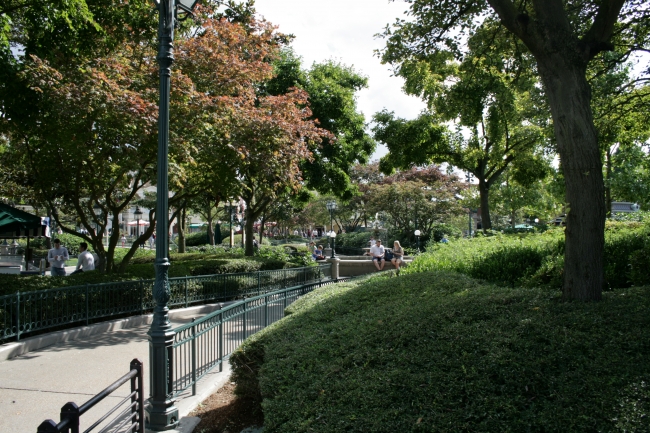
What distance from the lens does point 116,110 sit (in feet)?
30.9

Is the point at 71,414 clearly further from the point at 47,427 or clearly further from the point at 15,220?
the point at 15,220

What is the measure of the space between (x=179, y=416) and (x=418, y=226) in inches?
1274

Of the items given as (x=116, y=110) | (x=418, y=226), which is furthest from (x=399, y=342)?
(x=418, y=226)

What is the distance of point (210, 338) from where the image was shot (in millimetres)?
6965

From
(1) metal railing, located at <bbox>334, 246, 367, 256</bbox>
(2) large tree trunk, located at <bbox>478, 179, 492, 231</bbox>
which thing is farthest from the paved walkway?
(1) metal railing, located at <bbox>334, 246, 367, 256</bbox>

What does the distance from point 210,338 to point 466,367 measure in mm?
4338

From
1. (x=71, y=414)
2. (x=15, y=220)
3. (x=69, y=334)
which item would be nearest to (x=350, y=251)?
(x=15, y=220)

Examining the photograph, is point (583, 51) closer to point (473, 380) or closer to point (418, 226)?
point (473, 380)

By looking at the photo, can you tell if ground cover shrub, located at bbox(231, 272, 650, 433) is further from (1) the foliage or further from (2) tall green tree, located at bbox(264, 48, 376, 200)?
(2) tall green tree, located at bbox(264, 48, 376, 200)

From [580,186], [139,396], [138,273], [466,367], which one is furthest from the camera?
[138,273]

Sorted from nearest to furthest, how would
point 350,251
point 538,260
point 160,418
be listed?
1. point 160,418
2. point 538,260
3. point 350,251

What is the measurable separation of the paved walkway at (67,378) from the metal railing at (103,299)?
0.49m

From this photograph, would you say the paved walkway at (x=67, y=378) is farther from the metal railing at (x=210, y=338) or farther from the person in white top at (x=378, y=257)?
the person in white top at (x=378, y=257)

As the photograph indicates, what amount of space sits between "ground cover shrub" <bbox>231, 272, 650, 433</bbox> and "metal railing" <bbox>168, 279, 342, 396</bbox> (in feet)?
2.96
